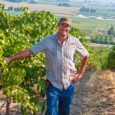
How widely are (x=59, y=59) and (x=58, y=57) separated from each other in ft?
0.10

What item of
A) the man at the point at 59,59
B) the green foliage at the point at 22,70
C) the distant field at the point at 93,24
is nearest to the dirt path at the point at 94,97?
the green foliage at the point at 22,70

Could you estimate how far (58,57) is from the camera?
5789 millimetres

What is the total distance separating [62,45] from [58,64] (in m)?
0.26

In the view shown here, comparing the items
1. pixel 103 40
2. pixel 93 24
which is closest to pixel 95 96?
pixel 103 40

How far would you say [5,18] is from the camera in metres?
7.93

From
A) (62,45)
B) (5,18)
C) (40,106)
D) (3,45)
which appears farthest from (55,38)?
(5,18)

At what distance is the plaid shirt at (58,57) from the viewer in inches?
228

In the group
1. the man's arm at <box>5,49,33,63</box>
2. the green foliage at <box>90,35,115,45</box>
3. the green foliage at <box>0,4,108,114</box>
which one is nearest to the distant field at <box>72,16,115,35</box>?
the green foliage at <box>90,35,115,45</box>

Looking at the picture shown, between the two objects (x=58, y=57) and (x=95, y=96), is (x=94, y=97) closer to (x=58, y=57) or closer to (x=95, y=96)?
(x=95, y=96)

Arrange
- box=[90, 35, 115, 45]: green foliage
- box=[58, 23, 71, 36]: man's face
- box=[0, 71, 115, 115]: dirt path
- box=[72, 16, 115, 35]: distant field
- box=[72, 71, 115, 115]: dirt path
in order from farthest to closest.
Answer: box=[72, 16, 115, 35]: distant field < box=[90, 35, 115, 45]: green foliage < box=[72, 71, 115, 115]: dirt path < box=[0, 71, 115, 115]: dirt path < box=[58, 23, 71, 36]: man's face

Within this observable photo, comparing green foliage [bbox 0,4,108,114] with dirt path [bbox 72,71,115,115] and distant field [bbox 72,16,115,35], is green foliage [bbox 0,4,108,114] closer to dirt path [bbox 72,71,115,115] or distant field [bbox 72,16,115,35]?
dirt path [bbox 72,71,115,115]

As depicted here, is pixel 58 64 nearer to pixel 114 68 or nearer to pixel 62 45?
pixel 62 45

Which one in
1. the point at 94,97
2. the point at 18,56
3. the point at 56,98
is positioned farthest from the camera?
the point at 94,97

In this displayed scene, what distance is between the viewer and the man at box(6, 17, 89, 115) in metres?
5.76
